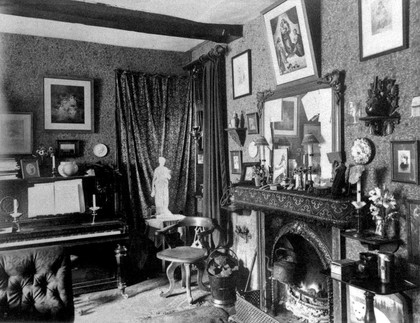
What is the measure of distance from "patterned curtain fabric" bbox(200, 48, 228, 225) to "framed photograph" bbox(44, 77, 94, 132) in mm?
1596

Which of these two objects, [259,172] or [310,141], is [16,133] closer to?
[259,172]

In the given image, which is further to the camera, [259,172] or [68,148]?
[68,148]

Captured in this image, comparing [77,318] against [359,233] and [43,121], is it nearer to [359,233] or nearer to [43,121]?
[43,121]

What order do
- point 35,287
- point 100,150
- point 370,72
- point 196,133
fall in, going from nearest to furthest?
point 35,287 → point 370,72 → point 100,150 → point 196,133

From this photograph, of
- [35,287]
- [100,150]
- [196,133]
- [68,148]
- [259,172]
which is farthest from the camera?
[196,133]

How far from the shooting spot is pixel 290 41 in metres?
3.20

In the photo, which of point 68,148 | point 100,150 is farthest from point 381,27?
point 68,148

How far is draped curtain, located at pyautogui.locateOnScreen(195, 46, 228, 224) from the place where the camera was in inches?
179

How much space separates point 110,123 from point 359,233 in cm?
371

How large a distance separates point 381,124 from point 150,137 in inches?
136

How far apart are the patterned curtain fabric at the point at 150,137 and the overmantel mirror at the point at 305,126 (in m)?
1.92

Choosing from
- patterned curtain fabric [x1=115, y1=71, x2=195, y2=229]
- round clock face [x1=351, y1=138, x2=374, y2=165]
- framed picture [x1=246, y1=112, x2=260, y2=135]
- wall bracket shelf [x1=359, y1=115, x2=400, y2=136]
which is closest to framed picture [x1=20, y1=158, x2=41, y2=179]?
patterned curtain fabric [x1=115, y1=71, x2=195, y2=229]

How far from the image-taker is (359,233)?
7.88 ft

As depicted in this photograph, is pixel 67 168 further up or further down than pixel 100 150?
further down
